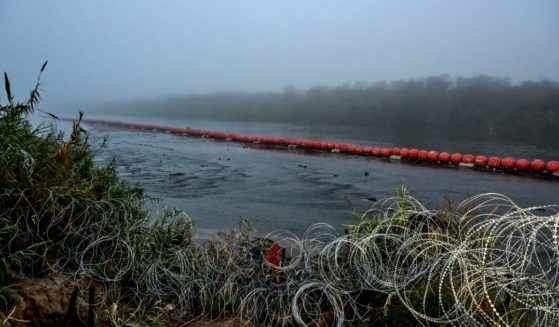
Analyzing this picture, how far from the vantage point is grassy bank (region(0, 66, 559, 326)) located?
4.46 meters

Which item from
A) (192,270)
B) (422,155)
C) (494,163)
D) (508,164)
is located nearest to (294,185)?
(422,155)

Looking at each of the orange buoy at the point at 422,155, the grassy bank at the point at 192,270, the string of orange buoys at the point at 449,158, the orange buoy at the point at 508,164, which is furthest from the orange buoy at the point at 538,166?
the grassy bank at the point at 192,270

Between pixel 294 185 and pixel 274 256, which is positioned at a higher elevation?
pixel 274 256

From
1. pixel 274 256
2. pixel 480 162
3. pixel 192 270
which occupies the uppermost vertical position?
pixel 480 162

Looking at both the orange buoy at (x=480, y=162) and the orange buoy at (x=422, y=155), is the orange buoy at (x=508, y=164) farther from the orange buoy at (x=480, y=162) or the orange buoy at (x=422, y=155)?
the orange buoy at (x=422, y=155)

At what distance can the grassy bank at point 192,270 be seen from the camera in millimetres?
4457

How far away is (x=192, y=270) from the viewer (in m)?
5.66

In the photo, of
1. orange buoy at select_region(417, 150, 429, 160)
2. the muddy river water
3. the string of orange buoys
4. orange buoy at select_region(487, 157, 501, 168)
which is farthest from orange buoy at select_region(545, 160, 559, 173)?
orange buoy at select_region(417, 150, 429, 160)

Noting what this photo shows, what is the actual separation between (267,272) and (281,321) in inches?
30.3

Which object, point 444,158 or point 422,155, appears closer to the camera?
point 444,158

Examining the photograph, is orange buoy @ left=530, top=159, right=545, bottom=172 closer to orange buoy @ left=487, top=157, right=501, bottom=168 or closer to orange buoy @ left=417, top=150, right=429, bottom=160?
orange buoy @ left=487, top=157, right=501, bottom=168

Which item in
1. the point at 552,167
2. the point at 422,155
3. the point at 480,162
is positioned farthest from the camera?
the point at 422,155

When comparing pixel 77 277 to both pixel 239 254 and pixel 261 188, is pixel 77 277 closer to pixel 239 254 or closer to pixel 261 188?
pixel 239 254

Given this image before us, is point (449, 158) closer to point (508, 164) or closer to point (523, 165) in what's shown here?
point (508, 164)
